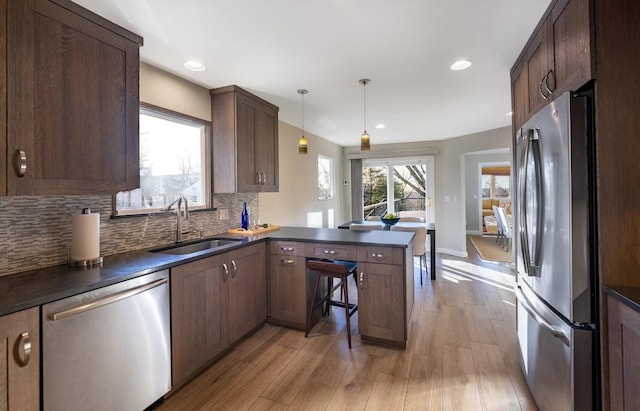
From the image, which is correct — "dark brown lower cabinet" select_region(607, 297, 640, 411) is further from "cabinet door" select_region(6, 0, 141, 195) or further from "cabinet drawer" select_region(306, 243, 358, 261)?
"cabinet door" select_region(6, 0, 141, 195)

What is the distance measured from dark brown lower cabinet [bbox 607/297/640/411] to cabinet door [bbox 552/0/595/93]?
1038 millimetres

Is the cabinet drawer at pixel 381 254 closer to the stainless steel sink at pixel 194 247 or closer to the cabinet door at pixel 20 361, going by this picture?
the stainless steel sink at pixel 194 247

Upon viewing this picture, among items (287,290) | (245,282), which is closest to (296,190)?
(287,290)

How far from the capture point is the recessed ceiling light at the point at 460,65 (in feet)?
8.13

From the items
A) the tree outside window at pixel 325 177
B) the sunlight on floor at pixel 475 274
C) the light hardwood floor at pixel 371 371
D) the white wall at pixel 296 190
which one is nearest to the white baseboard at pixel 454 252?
the sunlight on floor at pixel 475 274

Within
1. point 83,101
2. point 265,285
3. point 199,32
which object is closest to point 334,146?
point 265,285

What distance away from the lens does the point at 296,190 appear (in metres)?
4.81

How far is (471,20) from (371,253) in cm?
179

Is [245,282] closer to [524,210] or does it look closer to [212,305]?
[212,305]

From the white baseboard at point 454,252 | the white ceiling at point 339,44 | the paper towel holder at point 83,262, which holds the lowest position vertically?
the white baseboard at point 454,252

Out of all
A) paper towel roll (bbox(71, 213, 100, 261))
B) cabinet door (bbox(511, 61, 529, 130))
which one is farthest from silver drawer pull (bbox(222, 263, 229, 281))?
cabinet door (bbox(511, 61, 529, 130))

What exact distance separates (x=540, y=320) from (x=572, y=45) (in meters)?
1.47

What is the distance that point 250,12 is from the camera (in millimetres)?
1781

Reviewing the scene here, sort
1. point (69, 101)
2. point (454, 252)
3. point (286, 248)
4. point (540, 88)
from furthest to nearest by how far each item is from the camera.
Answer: point (454, 252) → point (286, 248) → point (540, 88) → point (69, 101)
